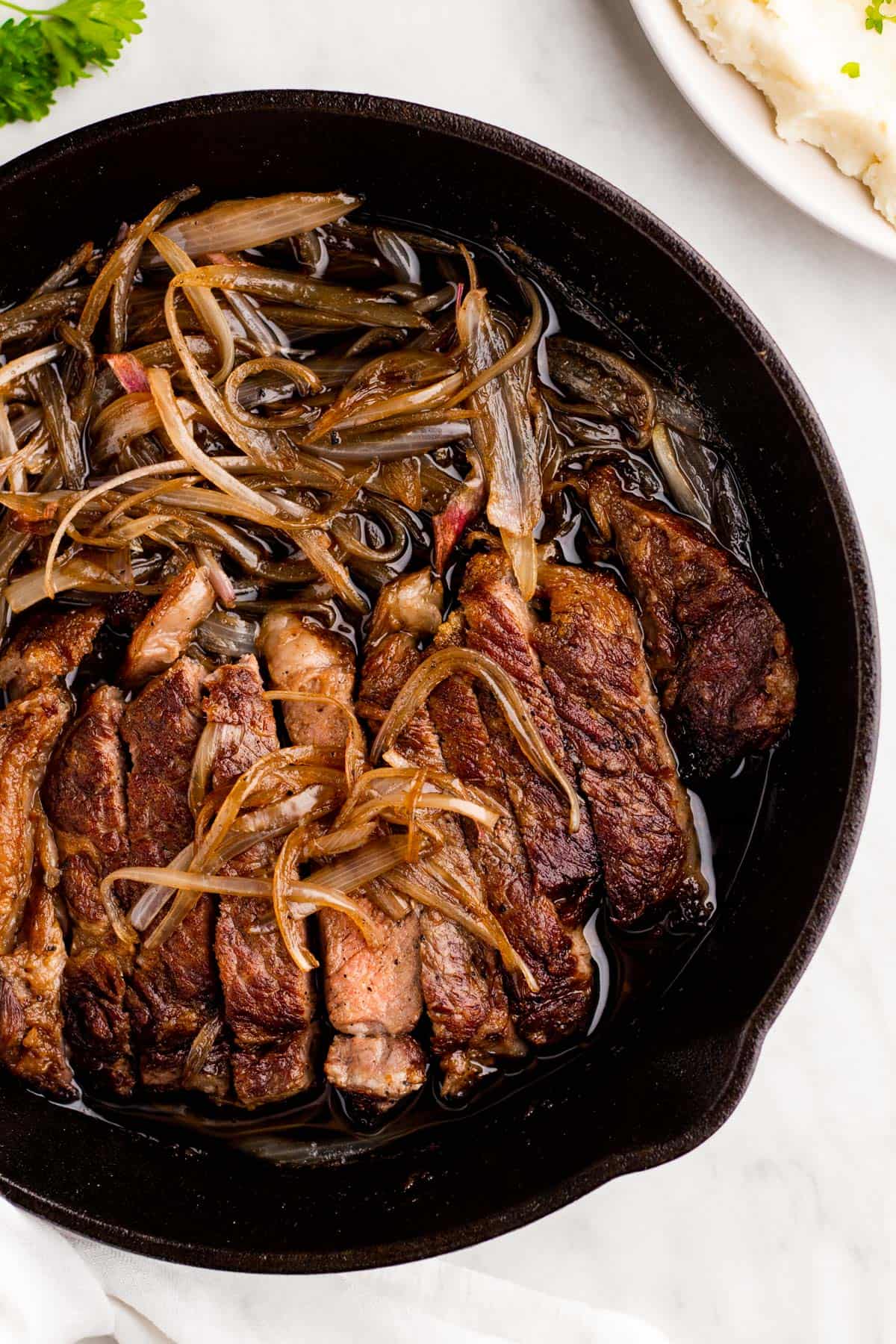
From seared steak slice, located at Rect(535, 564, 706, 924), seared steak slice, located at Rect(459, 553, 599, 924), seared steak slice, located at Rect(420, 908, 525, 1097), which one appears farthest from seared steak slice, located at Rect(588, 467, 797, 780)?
seared steak slice, located at Rect(420, 908, 525, 1097)

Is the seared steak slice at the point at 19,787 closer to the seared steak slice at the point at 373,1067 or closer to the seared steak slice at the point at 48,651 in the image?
the seared steak slice at the point at 48,651

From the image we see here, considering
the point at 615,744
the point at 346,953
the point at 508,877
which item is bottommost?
the point at 346,953

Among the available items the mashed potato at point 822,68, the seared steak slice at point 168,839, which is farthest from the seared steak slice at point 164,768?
the mashed potato at point 822,68

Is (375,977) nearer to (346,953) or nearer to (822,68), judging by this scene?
(346,953)

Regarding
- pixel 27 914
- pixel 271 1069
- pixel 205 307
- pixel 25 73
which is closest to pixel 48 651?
pixel 27 914

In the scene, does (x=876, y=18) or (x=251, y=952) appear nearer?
(x=251, y=952)

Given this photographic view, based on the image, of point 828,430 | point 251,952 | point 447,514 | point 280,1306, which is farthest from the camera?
point 828,430
